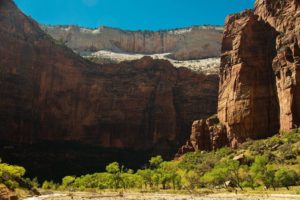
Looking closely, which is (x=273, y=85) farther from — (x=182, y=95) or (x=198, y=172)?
(x=182, y=95)

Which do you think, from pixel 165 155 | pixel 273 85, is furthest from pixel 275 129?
pixel 165 155

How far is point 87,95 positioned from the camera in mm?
136875

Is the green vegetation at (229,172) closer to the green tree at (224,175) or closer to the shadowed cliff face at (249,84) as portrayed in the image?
the green tree at (224,175)

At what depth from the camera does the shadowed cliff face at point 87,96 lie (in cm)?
12275

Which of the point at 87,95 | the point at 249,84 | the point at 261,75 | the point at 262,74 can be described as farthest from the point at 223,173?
the point at 87,95

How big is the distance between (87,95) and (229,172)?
249 feet

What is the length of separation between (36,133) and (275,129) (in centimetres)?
6878

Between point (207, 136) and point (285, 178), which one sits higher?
point (207, 136)

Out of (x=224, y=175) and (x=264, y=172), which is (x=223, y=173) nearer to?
(x=224, y=175)

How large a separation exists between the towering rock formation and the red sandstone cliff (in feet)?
123

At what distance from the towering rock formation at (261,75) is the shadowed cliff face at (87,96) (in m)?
37.2

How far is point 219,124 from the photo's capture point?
99.2 m

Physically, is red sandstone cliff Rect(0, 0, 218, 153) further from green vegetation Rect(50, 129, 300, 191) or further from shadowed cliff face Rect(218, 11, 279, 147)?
shadowed cliff face Rect(218, 11, 279, 147)

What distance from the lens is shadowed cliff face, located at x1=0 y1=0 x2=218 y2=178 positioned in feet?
403
